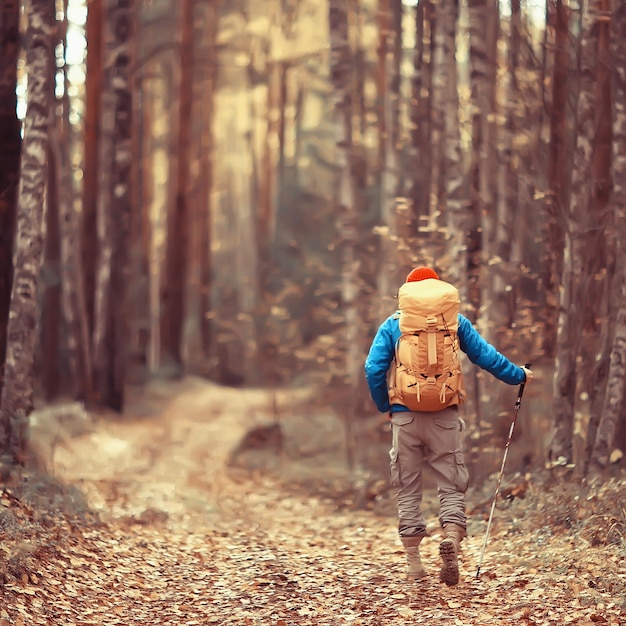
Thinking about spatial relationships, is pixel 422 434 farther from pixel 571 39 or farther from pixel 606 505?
pixel 571 39

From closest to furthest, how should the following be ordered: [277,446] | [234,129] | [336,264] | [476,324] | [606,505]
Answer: [606,505], [476,324], [277,446], [336,264], [234,129]

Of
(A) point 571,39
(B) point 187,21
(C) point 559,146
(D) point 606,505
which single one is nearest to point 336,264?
(B) point 187,21

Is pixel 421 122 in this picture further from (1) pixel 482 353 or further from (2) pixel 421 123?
(1) pixel 482 353

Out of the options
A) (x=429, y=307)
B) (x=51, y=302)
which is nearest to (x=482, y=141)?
(x=429, y=307)

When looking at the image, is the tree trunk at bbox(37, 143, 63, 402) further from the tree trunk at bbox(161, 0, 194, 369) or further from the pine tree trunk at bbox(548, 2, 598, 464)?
the pine tree trunk at bbox(548, 2, 598, 464)

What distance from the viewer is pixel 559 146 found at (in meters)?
11.6

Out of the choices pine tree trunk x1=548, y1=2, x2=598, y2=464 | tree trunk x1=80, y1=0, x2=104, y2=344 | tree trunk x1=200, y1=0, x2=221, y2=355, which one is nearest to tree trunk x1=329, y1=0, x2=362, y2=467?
pine tree trunk x1=548, y1=2, x2=598, y2=464

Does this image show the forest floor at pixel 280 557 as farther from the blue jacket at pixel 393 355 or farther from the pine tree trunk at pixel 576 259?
the blue jacket at pixel 393 355

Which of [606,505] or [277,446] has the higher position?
[606,505]

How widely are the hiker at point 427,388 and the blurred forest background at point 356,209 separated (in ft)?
7.80

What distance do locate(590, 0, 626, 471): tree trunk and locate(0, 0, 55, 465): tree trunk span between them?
5631mm

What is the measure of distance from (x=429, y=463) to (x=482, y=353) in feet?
2.97

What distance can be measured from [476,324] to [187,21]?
14452mm

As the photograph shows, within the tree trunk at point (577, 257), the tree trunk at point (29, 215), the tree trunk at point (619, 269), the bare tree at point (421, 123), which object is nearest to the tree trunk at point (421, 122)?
the bare tree at point (421, 123)
